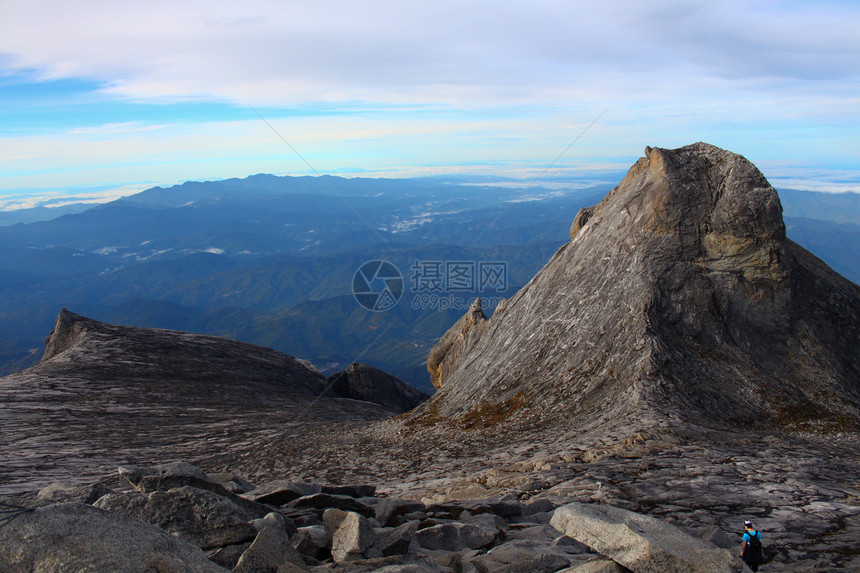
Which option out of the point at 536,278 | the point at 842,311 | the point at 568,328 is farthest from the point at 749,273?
the point at 536,278

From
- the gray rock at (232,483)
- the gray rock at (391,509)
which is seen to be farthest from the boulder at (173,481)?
the gray rock at (391,509)

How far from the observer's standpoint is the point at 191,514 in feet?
36.4

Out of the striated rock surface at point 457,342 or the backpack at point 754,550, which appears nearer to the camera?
the backpack at point 754,550

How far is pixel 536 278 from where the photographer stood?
1532 inches

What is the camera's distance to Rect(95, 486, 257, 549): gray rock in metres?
10.8

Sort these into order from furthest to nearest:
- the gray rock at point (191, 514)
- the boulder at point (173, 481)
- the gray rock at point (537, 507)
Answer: the gray rock at point (537, 507)
the boulder at point (173, 481)
the gray rock at point (191, 514)

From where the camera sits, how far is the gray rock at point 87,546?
8133 millimetres

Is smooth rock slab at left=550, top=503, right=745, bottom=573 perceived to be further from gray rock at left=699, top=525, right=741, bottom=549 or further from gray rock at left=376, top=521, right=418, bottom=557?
gray rock at left=376, top=521, right=418, bottom=557

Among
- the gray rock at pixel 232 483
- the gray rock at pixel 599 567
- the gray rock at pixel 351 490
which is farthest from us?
the gray rock at pixel 232 483

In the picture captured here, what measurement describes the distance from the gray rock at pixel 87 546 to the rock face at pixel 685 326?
62.6ft

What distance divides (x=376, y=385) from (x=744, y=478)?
4693 centimetres

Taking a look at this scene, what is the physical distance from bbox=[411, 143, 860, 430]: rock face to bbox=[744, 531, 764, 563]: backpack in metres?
12.5

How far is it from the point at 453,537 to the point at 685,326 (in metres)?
21.0

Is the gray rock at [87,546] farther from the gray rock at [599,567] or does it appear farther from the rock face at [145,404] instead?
the gray rock at [599,567]
